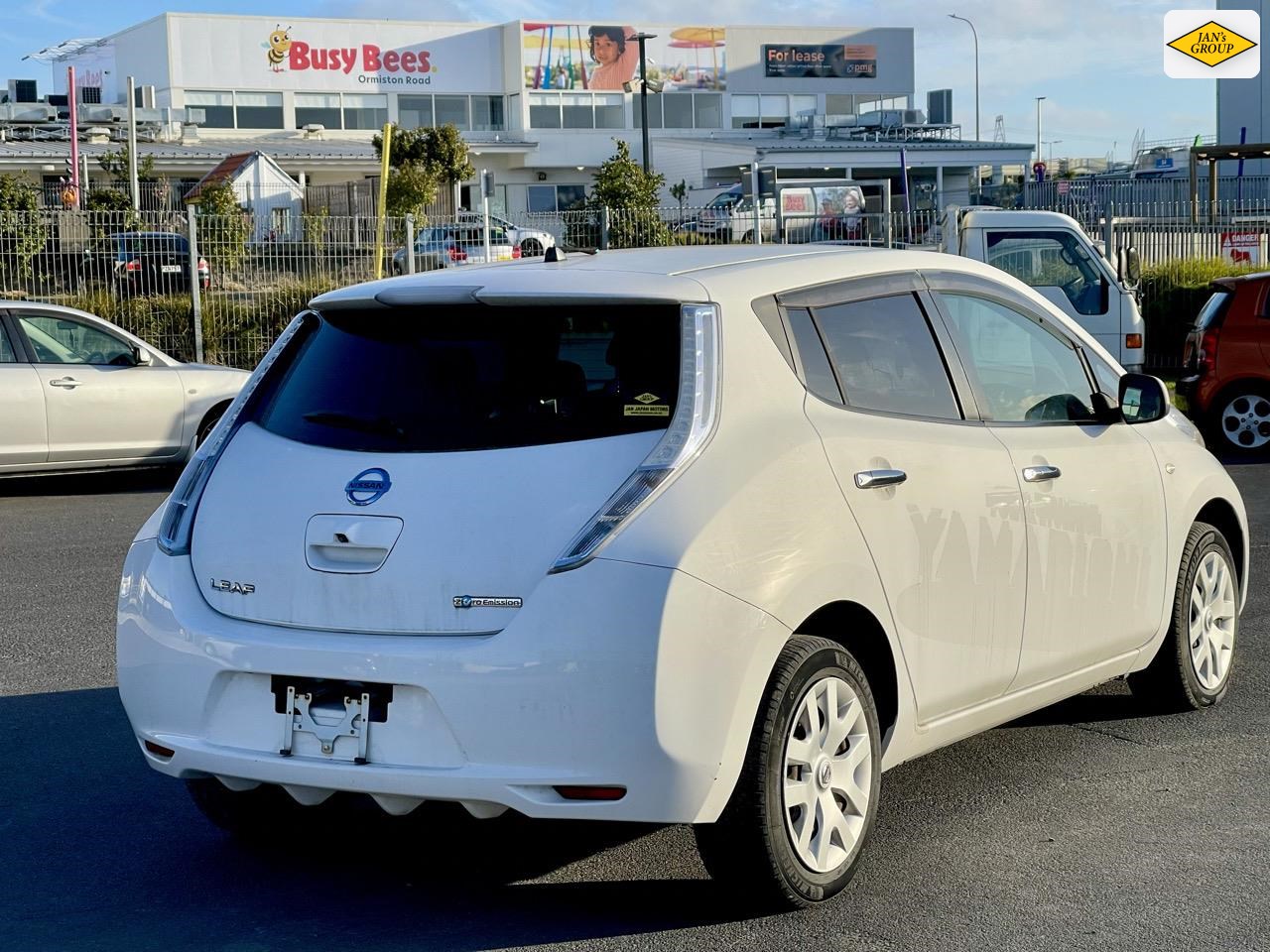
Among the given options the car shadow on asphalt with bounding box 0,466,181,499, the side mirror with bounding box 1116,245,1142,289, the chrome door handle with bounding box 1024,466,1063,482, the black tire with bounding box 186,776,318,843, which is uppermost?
the side mirror with bounding box 1116,245,1142,289

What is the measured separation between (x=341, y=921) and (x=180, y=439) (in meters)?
9.84

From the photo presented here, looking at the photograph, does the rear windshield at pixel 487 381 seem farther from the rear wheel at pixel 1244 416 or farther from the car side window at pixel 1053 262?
the car side window at pixel 1053 262

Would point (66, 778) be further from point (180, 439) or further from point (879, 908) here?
point (180, 439)

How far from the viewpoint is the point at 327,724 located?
3.98 m

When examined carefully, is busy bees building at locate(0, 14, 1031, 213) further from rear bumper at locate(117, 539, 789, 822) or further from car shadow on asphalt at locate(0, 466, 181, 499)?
rear bumper at locate(117, 539, 789, 822)

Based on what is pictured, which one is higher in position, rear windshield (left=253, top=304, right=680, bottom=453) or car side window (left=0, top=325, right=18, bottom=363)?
rear windshield (left=253, top=304, right=680, bottom=453)

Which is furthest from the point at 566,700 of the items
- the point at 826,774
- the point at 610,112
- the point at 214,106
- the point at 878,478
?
the point at 610,112

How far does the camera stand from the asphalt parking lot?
407cm

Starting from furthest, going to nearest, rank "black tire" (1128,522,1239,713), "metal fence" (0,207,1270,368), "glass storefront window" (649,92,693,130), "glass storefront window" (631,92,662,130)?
"glass storefront window" (649,92,693,130) → "glass storefront window" (631,92,662,130) → "metal fence" (0,207,1270,368) → "black tire" (1128,522,1239,713)

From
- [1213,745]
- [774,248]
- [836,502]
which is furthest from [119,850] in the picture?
[1213,745]

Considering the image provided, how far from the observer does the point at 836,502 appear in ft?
→ 13.9

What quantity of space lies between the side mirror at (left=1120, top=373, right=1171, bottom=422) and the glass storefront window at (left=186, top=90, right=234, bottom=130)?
75.2 metres

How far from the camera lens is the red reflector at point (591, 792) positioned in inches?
149

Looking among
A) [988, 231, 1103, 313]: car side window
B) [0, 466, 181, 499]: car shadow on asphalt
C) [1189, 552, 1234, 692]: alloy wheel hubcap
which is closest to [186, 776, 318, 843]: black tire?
[1189, 552, 1234, 692]: alloy wheel hubcap
